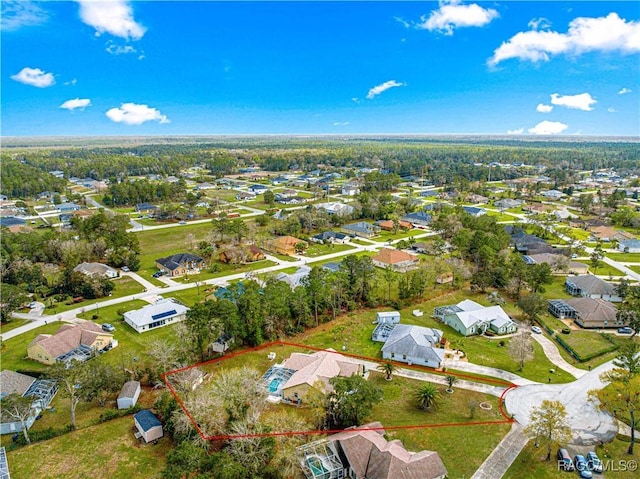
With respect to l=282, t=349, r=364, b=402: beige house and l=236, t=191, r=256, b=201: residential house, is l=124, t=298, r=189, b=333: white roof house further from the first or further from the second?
l=236, t=191, r=256, b=201: residential house

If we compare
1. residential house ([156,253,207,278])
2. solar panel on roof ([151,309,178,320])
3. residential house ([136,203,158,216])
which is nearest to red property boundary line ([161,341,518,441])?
solar panel on roof ([151,309,178,320])

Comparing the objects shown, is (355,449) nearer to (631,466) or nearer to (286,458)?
(286,458)

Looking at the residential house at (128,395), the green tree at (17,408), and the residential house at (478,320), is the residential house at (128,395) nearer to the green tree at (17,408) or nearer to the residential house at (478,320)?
the green tree at (17,408)

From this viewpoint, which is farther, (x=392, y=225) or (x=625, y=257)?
(x=392, y=225)

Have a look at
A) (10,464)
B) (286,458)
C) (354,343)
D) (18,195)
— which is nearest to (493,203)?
(354,343)

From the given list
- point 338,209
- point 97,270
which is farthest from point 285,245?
point 338,209

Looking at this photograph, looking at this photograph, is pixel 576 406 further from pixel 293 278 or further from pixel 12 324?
pixel 12 324
